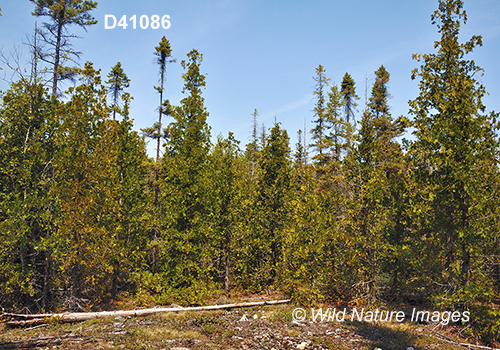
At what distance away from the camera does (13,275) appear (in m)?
13.3

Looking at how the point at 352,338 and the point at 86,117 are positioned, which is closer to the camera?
the point at 352,338

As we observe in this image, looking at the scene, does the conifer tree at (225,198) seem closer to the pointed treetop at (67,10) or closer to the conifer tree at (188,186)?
the conifer tree at (188,186)

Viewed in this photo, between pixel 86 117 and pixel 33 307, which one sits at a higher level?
pixel 86 117

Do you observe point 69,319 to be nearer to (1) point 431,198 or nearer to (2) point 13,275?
(2) point 13,275

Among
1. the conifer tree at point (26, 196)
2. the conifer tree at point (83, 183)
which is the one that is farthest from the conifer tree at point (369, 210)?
the conifer tree at point (26, 196)

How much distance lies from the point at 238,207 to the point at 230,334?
9.62m

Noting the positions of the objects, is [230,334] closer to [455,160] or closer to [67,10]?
[455,160]

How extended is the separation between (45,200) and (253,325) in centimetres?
1100

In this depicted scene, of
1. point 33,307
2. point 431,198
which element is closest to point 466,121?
point 431,198

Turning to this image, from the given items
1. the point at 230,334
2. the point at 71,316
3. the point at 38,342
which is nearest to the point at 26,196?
the point at 71,316

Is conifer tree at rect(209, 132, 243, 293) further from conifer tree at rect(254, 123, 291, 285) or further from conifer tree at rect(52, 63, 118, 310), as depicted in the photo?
conifer tree at rect(52, 63, 118, 310)

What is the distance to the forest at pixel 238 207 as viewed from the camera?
13009 mm

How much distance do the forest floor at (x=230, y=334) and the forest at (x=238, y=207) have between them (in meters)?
2.23

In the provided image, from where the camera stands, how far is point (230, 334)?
10.4m
